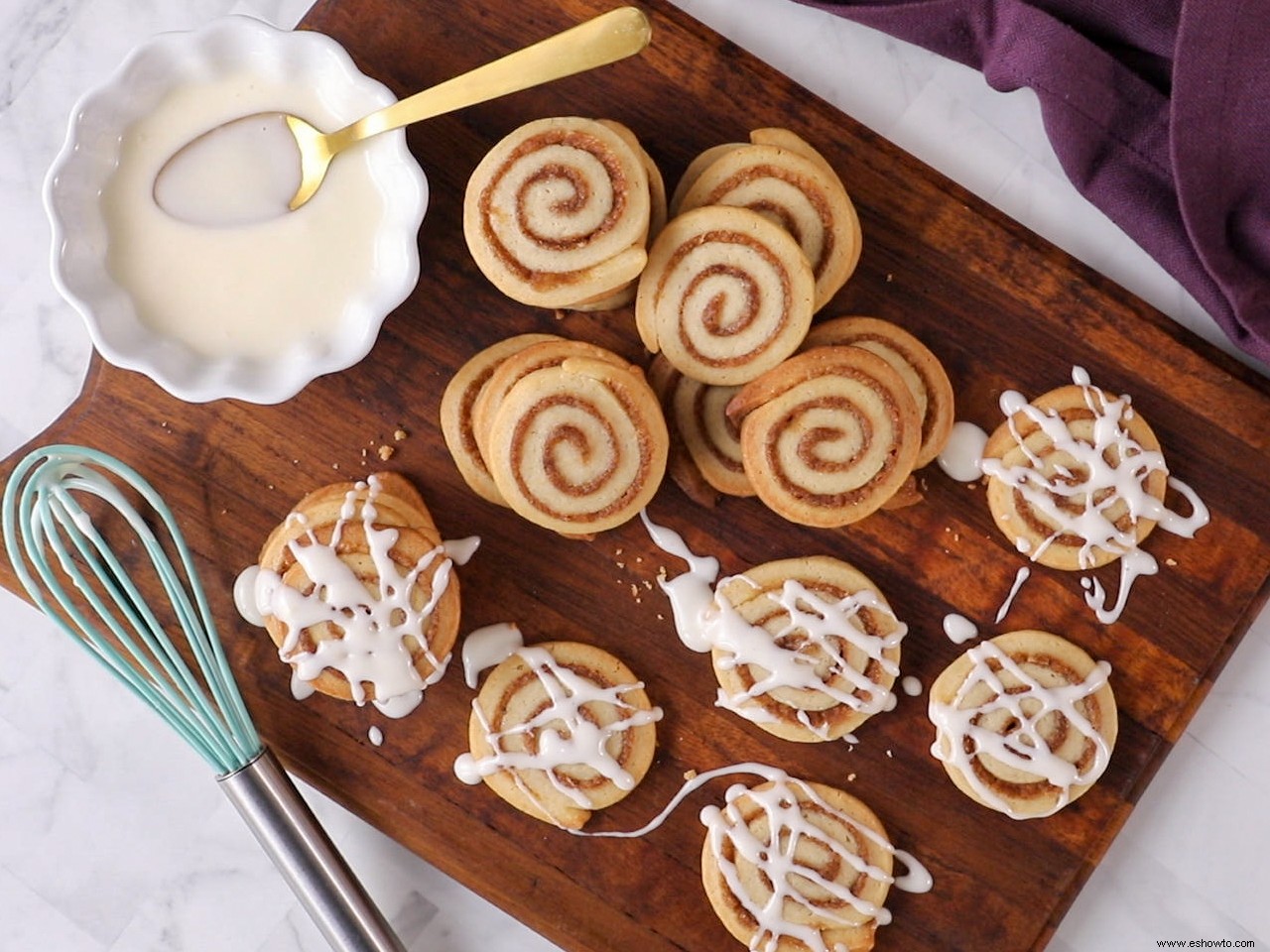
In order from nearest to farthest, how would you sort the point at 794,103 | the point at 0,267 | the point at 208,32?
the point at 208,32 → the point at 794,103 → the point at 0,267

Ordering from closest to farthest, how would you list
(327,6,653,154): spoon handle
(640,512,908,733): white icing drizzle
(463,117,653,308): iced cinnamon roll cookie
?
(327,6,653,154): spoon handle
(463,117,653,308): iced cinnamon roll cookie
(640,512,908,733): white icing drizzle

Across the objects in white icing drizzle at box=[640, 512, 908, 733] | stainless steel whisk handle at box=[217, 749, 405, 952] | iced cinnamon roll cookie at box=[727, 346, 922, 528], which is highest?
iced cinnamon roll cookie at box=[727, 346, 922, 528]

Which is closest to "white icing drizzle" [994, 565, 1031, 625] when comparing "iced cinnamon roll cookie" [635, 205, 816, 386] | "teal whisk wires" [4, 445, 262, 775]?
"iced cinnamon roll cookie" [635, 205, 816, 386]

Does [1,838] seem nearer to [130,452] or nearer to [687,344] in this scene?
[130,452]

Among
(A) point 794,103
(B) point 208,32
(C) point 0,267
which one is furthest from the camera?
(C) point 0,267

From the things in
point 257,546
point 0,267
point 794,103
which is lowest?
point 257,546

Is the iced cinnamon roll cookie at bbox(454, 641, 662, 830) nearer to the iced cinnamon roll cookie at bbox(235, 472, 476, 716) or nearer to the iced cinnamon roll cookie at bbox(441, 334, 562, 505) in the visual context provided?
the iced cinnamon roll cookie at bbox(235, 472, 476, 716)

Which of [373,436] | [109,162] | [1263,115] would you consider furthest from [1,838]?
[1263,115]

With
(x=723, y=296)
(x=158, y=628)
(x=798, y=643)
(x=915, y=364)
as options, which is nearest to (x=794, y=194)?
(x=723, y=296)
